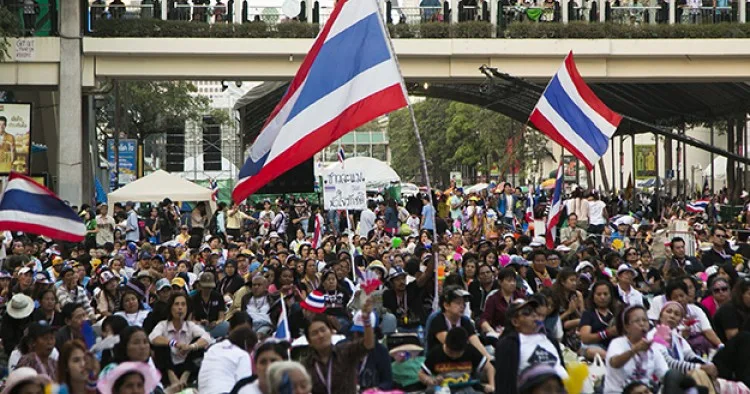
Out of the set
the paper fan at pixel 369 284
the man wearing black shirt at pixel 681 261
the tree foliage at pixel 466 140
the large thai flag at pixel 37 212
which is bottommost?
the man wearing black shirt at pixel 681 261

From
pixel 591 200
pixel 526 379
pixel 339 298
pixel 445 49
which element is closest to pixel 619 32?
pixel 445 49

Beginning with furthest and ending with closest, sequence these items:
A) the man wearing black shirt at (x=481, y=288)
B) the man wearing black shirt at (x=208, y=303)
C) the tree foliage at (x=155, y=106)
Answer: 1. the tree foliage at (x=155, y=106)
2. the man wearing black shirt at (x=481, y=288)
3. the man wearing black shirt at (x=208, y=303)

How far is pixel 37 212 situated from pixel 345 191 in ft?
22.5

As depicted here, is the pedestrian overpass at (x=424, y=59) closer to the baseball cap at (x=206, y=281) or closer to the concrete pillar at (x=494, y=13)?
the concrete pillar at (x=494, y=13)

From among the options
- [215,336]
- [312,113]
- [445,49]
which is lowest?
[215,336]

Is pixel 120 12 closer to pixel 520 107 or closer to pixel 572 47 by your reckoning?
pixel 572 47

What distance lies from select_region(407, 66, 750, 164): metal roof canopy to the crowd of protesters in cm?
1699

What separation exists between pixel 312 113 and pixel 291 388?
5.95 meters

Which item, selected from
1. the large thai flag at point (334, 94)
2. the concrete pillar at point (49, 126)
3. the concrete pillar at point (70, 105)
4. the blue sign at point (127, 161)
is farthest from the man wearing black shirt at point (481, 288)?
the blue sign at point (127, 161)

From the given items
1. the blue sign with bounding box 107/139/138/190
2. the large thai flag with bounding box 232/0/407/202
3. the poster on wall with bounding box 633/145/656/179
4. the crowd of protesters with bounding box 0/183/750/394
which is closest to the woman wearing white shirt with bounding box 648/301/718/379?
the crowd of protesters with bounding box 0/183/750/394

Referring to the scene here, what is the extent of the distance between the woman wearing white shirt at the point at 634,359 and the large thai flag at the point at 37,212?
8902mm

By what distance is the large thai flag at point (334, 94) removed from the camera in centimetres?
1199

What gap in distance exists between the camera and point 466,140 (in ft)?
268

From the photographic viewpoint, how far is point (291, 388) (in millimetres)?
6527
